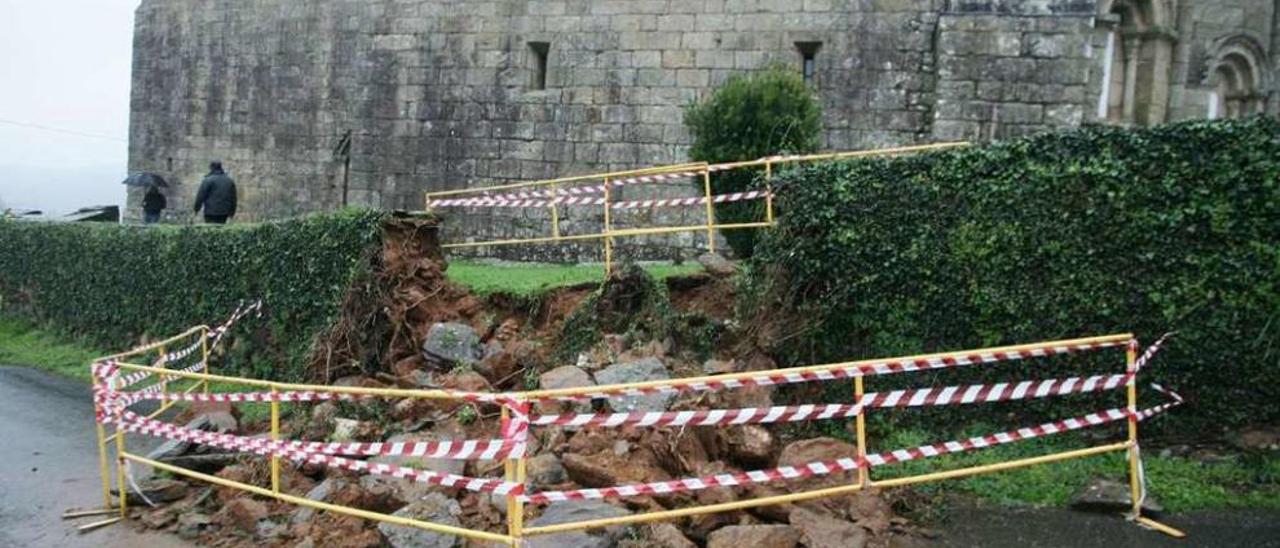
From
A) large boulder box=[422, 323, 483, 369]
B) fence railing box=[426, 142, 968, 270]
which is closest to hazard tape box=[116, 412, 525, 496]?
large boulder box=[422, 323, 483, 369]

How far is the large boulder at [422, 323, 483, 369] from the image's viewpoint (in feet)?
29.5

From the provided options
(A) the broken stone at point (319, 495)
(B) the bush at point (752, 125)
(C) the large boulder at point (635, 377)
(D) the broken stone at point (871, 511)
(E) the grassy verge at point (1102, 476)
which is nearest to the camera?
(D) the broken stone at point (871, 511)

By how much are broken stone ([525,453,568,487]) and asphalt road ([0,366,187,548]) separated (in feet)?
7.83

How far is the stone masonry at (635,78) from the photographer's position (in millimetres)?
12586

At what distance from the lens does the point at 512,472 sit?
5309 mm

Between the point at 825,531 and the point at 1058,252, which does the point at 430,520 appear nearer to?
the point at 825,531

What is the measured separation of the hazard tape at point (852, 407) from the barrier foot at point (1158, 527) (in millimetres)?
877

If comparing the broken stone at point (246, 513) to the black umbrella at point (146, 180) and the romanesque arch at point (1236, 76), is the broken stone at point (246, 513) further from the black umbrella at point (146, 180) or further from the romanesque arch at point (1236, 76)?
the black umbrella at point (146, 180)

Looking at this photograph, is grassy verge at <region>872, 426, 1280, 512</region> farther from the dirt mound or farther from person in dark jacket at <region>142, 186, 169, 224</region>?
→ person in dark jacket at <region>142, 186, 169, 224</region>

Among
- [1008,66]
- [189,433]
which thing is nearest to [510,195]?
[1008,66]

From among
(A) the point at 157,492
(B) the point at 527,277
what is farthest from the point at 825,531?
(B) the point at 527,277

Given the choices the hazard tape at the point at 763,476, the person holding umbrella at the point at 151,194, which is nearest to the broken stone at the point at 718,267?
the hazard tape at the point at 763,476

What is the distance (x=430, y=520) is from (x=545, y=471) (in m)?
0.82

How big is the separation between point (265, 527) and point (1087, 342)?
5.42 meters
